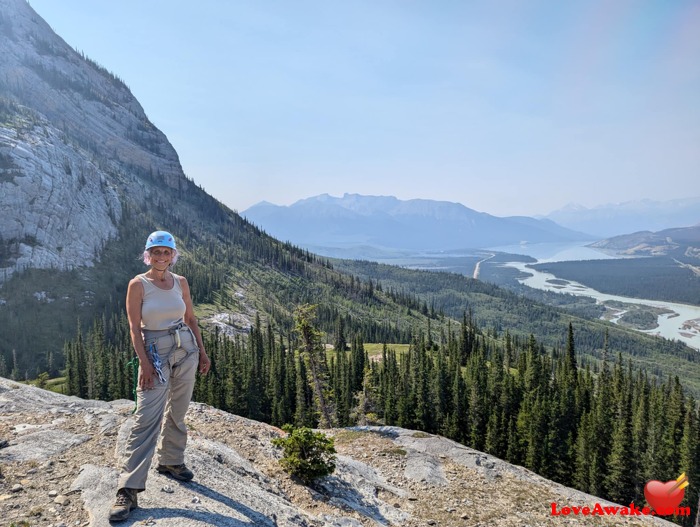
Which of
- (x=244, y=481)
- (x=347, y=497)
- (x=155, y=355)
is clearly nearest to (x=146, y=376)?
(x=155, y=355)

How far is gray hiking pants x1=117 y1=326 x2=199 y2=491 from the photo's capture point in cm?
817

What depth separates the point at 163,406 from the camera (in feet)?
28.1

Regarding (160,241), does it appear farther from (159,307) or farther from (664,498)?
(664,498)

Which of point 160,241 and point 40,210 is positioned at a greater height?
point 40,210

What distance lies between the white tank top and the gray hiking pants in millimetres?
259

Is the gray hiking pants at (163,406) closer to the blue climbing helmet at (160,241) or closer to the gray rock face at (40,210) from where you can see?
the blue climbing helmet at (160,241)

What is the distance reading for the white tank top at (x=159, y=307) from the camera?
27.3 feet

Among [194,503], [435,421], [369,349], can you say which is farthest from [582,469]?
[369,349]

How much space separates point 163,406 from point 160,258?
3.19 meters

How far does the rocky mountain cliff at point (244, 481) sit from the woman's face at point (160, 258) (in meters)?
5.21

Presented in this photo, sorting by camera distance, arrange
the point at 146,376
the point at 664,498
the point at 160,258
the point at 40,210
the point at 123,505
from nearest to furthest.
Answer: the point at 123,505
the point at 146,376
the point at 160,258
the point at 664,498
the point at 40,210

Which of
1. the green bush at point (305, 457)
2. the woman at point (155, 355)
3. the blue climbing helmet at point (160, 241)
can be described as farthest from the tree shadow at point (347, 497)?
the blue climbing helmet at point (160, 241)

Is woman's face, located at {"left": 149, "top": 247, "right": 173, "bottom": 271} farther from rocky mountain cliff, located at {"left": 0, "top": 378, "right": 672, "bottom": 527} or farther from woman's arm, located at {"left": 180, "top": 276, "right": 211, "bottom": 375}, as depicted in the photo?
rocky mountain cliff, located at {"left": 0, "top": 378, "right": 672, "bottom": 527}

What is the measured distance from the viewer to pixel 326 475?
1616 centimetres
